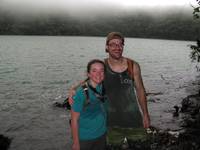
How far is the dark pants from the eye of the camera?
6.03 metres

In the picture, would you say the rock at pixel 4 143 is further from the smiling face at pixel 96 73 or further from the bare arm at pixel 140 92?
the smiling face at pixel 96 73

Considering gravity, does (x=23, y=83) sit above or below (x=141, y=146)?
below

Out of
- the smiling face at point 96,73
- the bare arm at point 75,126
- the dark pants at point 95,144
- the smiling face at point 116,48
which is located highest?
the smiling face at point 116,48

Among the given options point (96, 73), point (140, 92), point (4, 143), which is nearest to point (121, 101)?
point (140, 92)

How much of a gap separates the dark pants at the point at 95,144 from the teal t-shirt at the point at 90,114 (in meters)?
0.09

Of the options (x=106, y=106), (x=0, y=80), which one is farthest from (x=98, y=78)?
(x=0, y=80)

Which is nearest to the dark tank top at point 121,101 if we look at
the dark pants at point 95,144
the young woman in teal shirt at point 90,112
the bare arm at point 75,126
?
the young woman in teal shirt at point 90,112

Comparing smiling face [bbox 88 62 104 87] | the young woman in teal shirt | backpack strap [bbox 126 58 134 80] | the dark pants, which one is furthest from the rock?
backpack strap [bbox 126 58 134 80]

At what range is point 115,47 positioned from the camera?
6.32m

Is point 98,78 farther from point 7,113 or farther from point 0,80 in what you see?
point 0,80

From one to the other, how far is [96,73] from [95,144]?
1427mm

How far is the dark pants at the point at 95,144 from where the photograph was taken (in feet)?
19.8

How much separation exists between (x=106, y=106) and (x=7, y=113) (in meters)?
23.3

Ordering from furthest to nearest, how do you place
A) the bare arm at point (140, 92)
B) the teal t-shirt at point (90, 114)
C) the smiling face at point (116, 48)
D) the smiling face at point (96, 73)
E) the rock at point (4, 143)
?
the rock at point (4, 143), the bare arm at point (140, 92), the smiling face at point (116, 48), the smiling face at point (96, 73), the teal t-shirt at point (90, 114)
